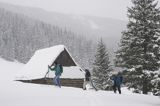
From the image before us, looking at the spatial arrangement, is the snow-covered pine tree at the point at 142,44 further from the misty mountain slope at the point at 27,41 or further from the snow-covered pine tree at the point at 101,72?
the misty mountain slope at the point at 27,41

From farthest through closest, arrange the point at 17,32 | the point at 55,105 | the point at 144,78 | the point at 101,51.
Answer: the point at 17,32 → the point at 101,51 → the point at 144,78 → the point at 55,105

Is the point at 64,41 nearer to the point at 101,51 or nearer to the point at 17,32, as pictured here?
the point at 17,32

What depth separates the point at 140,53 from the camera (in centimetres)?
3003

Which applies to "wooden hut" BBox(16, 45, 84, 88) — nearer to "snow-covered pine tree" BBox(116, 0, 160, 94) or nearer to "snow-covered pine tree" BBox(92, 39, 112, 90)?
"snow-covered pine tree" BBox(92, 39, 112, 90)

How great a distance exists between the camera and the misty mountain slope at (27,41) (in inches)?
5394

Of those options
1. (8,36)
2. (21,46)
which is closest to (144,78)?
(21,46)

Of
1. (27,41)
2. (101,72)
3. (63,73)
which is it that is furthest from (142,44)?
(27,41)

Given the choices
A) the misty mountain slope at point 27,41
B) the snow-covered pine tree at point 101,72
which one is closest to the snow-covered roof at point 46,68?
the snow-covered pine tree at point 101,72

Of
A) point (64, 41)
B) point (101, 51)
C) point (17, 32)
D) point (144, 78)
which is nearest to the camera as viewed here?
point (144, 78)

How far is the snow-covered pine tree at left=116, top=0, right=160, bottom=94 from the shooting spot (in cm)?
2934

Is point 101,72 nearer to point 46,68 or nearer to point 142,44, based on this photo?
point 46,68

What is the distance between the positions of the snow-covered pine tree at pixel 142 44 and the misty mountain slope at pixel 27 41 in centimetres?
9962

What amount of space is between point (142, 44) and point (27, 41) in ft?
447

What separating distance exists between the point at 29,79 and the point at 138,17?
15842mm
